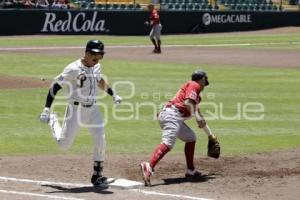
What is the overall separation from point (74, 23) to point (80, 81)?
32.3 meters

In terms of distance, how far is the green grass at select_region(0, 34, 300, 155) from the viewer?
13.0m

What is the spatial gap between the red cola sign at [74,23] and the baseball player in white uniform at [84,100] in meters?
31.1

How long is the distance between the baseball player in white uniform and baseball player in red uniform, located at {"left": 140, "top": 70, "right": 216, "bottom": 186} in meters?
0.64

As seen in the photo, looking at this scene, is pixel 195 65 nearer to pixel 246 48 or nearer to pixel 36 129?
pixel 246 48

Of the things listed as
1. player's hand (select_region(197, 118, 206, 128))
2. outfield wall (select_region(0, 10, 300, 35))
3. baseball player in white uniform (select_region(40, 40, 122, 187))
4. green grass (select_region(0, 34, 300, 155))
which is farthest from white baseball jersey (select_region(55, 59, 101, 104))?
outfield wall (select_region(0, 10, 300, 35))

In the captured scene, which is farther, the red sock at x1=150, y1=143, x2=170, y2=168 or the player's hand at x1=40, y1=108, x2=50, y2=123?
the red sock at x1=150, y1=143, x2=170, y2=168

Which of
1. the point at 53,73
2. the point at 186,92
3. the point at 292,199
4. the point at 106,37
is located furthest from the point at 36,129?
the point at 106,37

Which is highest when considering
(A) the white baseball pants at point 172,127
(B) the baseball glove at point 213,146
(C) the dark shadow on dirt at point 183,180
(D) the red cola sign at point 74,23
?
(D) the red cola sign at point 74,23

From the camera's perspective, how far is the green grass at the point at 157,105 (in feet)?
42.7

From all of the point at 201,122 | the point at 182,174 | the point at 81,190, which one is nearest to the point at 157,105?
the point at 182,174

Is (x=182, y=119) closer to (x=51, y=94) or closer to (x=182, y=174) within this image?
(x=182, y=174)

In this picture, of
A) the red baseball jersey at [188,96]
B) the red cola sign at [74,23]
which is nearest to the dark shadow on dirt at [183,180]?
the red baseball jersey at [188,96]

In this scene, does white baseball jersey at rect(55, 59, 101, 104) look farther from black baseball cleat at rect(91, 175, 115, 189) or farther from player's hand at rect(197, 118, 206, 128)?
player's hand at rect(197, 118, 206, 128)

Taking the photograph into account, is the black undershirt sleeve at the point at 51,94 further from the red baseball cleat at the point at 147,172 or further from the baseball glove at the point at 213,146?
the baseball glove at the point at 213,146
